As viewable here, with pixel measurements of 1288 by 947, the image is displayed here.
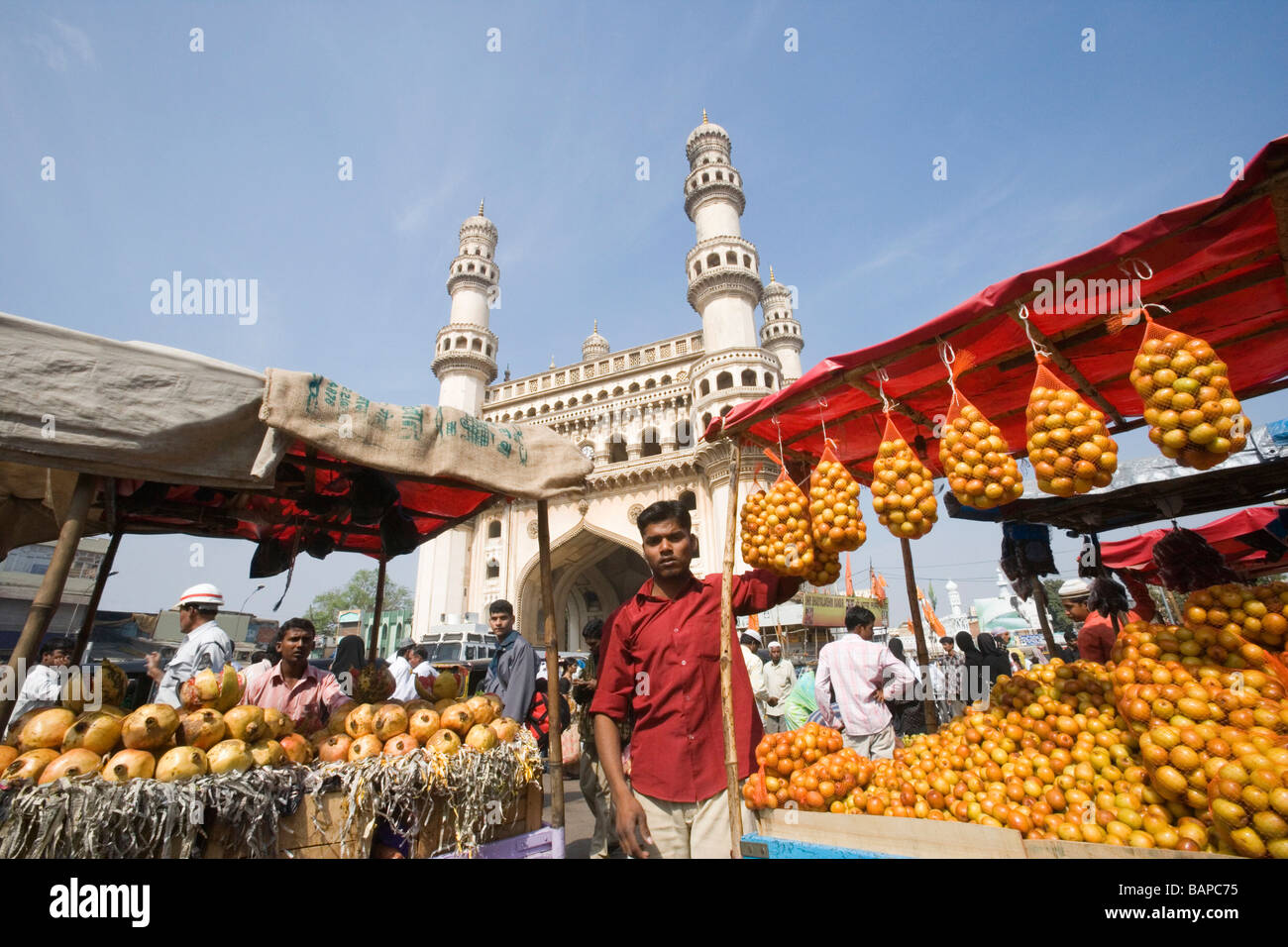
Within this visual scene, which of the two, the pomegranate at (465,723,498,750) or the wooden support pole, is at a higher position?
the wooden support pole

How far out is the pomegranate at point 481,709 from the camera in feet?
9.58

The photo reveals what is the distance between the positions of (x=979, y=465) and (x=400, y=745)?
2.97m

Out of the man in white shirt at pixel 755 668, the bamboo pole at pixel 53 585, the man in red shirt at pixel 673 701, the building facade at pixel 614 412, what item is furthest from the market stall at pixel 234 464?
the building facade at pixel 614 412

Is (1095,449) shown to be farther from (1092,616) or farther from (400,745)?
(1092,616)

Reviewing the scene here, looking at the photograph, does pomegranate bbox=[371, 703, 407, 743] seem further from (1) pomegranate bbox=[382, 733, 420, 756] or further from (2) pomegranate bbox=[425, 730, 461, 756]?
(2) pomegranate bbox=[425, 730, 461, 756]

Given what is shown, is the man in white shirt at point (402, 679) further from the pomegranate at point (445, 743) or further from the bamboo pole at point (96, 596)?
the pomegranate at point (445, 743)

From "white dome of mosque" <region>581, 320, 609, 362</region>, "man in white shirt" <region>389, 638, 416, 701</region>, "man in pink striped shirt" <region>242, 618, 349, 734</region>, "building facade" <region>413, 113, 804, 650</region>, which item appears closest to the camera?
"man in pink striped shirt" <region>242, 618, 349, 734</region>

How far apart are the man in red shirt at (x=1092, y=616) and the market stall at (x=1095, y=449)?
8.45 feet

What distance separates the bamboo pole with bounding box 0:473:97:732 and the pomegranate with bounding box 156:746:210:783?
2.06ft

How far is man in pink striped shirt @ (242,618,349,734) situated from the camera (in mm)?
3549

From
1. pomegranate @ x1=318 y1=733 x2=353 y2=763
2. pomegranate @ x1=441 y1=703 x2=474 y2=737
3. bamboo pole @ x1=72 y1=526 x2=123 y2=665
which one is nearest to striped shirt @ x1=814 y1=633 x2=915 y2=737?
pomegranate @ x1=441 y1=703 x2=474 y2=737
